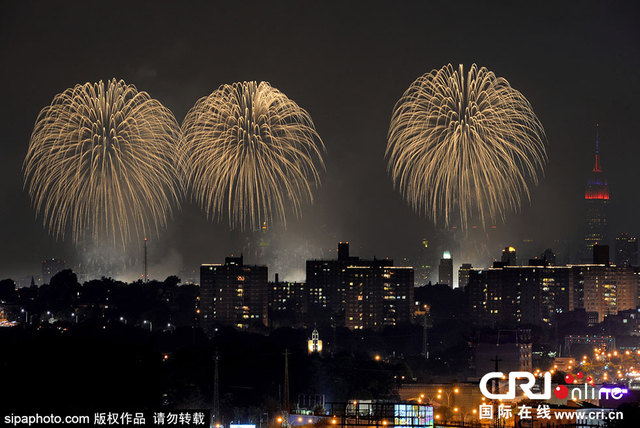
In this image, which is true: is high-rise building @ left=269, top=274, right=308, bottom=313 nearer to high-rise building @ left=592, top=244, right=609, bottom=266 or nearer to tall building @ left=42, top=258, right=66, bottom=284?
tall building @ left=42, top=258, right=66, bottom=284

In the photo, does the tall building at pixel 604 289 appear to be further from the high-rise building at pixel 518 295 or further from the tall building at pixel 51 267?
the tall building at pixel 51 267

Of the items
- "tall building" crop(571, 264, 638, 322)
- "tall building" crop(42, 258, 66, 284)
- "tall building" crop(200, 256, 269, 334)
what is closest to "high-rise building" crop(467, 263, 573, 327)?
"tall building" crop(571, 264, 638, 322)

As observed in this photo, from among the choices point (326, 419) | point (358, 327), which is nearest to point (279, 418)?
point (326, 419)

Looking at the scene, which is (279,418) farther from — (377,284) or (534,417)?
(377,284)

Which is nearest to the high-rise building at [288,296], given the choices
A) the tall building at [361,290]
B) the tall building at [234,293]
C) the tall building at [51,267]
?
the tall building at [361,290]

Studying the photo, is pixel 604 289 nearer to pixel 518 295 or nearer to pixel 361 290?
pixel 518 295

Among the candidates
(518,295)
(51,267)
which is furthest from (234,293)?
(51,267)

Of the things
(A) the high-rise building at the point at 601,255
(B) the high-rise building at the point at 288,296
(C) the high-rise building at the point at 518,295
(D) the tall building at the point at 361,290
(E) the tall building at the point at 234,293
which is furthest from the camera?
(A) the high-rise building at the point at 601,255

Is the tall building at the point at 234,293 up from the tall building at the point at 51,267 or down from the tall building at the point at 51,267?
down

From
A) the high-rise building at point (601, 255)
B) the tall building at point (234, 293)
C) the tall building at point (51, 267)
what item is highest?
the high-rise building at point (601, 255)
